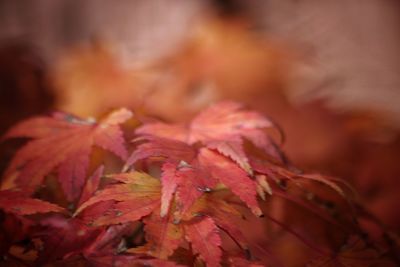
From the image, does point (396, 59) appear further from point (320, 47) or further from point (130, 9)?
point (130, 9)

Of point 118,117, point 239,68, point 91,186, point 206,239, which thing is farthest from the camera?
point 239,68

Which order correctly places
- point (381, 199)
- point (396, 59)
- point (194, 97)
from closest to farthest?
point (381, 199), point (194, 97), point (396, 59)

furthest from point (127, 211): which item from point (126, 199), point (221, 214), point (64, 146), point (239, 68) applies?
point (239, 68)

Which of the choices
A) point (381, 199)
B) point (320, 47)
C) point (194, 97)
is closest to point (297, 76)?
point (320, 47)

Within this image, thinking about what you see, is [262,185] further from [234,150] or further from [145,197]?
[145,197]

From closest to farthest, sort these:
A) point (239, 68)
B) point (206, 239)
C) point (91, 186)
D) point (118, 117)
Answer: point (206, 239) < point (91, 186) < point (118, 117) < point (239, 68)

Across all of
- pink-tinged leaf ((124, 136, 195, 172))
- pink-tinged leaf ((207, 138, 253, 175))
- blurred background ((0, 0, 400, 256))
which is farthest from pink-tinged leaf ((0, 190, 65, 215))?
blurred background ((0, 0, 400, 256))

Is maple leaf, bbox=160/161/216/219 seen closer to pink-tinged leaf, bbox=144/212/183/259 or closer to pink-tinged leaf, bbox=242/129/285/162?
pink-tinged leaf, bbox=144/212/183/259
